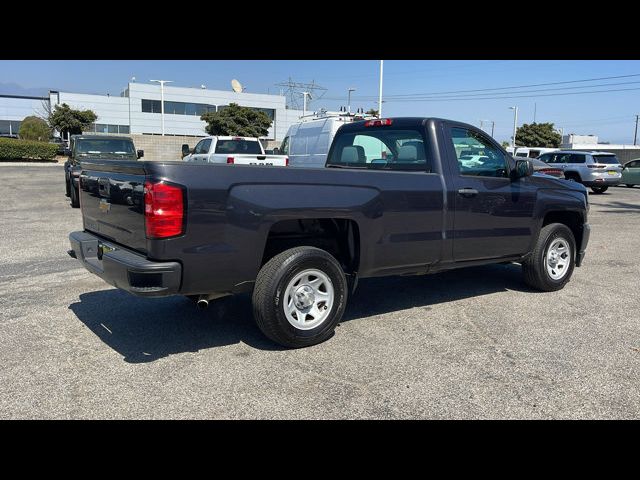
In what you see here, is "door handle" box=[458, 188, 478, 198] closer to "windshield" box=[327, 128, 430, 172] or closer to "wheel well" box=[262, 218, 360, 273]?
"windshield" box=[327, 128, 430, 172]

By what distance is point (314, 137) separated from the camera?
16.1m

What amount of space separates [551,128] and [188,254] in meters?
67.5

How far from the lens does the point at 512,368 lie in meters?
4.26

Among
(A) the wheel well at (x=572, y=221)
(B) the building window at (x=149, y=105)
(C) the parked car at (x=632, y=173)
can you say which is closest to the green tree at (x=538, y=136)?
(C) the parked car at (x=632, y=173)

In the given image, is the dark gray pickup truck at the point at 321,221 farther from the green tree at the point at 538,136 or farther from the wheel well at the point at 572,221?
the green tree at the point at 538,136

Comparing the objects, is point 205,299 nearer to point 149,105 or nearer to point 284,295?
point 284,295

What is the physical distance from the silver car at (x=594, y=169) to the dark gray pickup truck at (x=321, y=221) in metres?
18.3

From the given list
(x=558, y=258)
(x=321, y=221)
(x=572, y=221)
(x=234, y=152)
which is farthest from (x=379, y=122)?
(x=234, y=152)

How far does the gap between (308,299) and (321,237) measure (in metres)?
0.70

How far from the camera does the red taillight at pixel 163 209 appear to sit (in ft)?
12.6

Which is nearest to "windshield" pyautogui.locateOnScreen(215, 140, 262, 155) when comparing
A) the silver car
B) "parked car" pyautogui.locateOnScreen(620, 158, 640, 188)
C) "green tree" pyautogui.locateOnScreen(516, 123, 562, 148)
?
the silver car

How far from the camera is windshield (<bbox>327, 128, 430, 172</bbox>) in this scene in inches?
221
